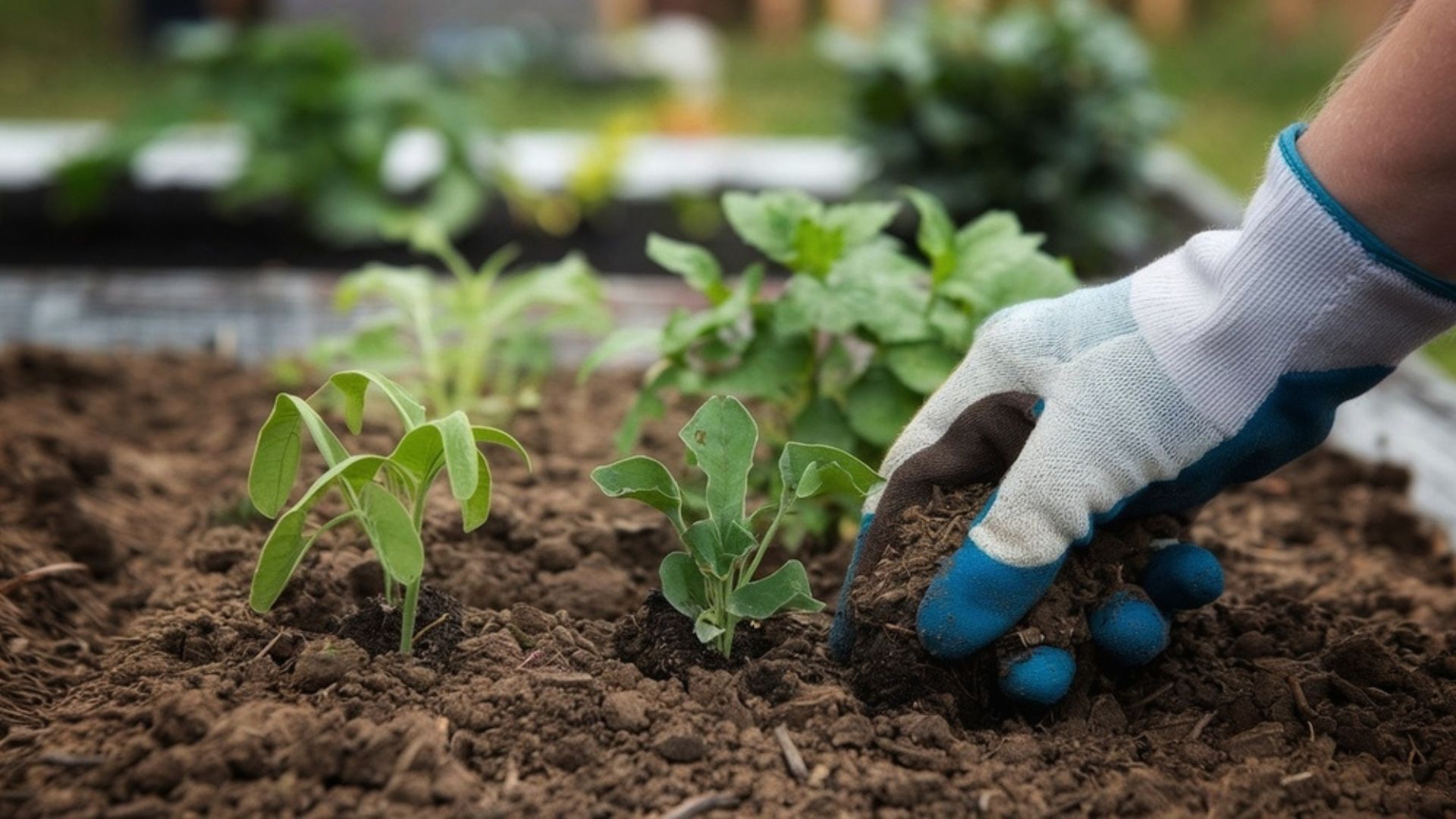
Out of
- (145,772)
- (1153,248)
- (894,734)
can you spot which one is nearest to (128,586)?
(145,772)

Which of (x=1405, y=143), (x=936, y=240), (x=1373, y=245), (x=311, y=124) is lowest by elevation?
(x=311, y=124)

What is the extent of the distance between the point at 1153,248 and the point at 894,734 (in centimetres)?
303

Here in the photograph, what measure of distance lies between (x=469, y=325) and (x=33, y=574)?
3.27ft

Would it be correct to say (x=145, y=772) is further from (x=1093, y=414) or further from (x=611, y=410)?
(x=611, y=410)

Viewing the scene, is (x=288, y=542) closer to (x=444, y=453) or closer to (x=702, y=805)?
(x=444, y=453)

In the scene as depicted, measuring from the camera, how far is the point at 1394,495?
8.39ft

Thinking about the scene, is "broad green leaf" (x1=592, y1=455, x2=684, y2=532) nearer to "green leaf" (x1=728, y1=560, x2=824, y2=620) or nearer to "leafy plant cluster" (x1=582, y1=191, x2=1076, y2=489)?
"green leaf" (x1=728, y1=560, x2=824, y2=620)

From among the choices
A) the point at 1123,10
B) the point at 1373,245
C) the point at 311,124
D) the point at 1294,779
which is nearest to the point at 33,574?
the point at 1294,779

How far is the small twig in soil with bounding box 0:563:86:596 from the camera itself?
1778 mm

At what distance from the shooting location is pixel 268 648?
163 cm

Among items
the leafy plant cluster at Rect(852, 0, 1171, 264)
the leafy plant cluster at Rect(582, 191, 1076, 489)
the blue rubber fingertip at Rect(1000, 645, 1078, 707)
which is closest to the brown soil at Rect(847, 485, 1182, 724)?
the blue rubber fingertip at Rect(1000, 645, 1078, 707)

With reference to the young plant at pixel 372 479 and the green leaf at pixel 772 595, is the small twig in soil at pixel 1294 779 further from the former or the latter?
the young plant at pixel 372 479

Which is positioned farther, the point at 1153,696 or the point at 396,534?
the point at 1153,696

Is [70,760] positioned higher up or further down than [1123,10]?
higher up
